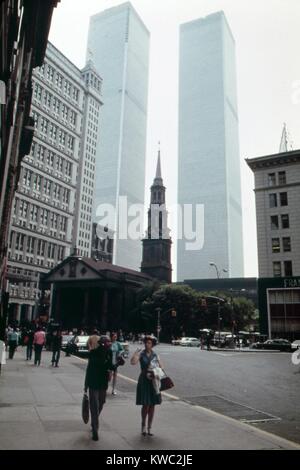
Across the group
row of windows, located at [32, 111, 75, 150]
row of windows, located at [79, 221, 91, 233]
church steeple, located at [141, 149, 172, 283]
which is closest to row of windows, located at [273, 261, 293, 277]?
church steeple, located at [141, 149, 172, 283]

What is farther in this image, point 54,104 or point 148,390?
point 54,104

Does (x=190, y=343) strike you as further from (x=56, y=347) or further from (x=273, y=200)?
(x=56, y=347)

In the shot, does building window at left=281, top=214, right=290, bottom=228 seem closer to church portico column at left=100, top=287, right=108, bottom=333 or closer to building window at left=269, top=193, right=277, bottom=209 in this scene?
building window at left=269, top=193, right=277, bottom=209

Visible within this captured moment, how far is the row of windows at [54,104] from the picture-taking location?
93.5 metres

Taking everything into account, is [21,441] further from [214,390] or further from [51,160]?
[51,160]

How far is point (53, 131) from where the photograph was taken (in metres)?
97.9

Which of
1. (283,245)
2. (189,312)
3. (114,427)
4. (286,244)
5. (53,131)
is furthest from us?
(53,131)

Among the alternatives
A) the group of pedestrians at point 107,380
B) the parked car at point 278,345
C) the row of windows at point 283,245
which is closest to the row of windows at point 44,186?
the row of windows at point 283,245

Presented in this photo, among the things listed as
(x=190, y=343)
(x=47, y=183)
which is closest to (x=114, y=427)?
(x=190, y=343)

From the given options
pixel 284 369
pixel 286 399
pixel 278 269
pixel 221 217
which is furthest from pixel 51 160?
pixel 221 217

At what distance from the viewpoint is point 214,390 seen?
557 inches

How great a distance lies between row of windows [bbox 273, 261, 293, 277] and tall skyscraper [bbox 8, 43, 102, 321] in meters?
56.9

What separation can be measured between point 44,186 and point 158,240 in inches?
1175

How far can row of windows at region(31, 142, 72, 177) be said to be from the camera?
9194 centimetres
